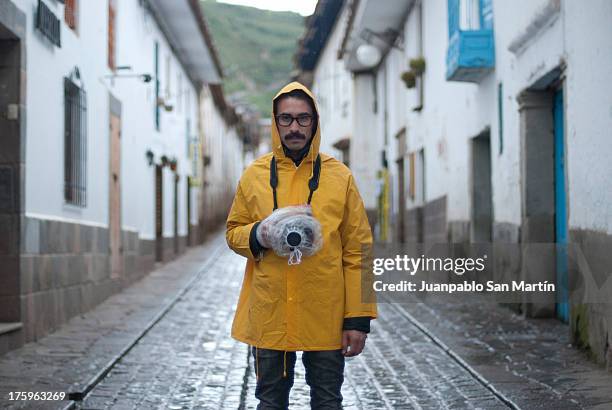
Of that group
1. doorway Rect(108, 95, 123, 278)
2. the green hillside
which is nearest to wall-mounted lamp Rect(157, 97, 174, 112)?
doorway Rect(108, 95, 123, 278)

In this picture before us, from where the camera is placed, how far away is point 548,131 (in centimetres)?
985

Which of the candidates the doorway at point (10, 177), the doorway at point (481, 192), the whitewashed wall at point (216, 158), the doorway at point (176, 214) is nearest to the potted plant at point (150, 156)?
the doorway at point (176, 214)

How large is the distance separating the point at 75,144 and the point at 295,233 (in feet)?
26.1

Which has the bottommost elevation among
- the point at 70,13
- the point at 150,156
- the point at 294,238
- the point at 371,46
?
the point at 294,238

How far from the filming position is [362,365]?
24.5 feet

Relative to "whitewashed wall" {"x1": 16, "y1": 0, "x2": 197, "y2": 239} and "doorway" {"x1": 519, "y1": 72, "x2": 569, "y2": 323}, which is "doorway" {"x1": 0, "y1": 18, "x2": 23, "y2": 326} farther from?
"doorway" {"x1": 519, "y1": 72, "x2": 569, "y2": 323}

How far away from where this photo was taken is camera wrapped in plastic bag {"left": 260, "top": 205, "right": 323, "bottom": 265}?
12.0 feet

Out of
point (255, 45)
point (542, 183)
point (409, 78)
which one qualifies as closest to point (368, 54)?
point (409, 78)

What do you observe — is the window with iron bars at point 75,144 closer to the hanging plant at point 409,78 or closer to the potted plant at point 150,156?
the potted plant at point 150,156

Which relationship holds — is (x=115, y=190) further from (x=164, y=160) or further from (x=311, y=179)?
(x=311, y=179)

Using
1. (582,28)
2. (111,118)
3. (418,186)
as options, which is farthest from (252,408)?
(418,186)

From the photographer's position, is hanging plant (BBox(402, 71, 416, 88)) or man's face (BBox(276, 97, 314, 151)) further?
hanging plant (BBox(402, 71, 416, 88))

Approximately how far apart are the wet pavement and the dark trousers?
206 centimetres

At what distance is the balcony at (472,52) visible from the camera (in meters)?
11.6
